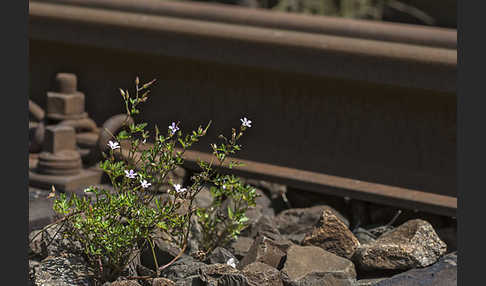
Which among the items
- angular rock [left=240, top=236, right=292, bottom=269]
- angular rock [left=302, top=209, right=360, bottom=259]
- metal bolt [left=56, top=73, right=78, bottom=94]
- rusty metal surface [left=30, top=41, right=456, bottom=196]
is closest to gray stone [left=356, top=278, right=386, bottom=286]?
angular rock [left=302, top=209, right=360, bottom=259]

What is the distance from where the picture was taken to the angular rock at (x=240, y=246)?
4.09 m

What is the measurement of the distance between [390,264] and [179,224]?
0.95 m

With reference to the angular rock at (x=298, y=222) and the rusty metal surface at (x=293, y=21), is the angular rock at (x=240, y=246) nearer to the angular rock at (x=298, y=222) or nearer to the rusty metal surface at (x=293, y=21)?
the angular rock at (x=298, y=222)

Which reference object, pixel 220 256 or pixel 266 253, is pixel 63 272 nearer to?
pixel 220 256

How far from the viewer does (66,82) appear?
517cm

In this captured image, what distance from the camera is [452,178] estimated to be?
4.55 metres

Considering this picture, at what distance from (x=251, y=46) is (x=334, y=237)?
1354mm

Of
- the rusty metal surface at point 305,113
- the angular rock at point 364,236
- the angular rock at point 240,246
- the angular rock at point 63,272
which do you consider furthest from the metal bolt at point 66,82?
the angular rock at point 364,236

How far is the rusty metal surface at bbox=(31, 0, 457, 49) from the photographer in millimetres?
4875

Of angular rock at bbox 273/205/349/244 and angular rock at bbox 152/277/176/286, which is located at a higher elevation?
angular rock at bbox 273/205/349/244

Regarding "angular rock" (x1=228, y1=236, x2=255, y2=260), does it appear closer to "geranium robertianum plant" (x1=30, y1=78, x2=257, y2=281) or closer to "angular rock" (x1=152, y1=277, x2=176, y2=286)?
"geranium robertianum plant" (x1=30, y1=78, x2=257, y2=281)

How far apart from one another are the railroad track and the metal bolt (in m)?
0.26

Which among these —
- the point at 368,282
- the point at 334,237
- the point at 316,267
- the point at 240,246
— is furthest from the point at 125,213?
the point at 368,282

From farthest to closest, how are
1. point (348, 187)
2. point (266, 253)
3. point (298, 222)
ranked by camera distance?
point (348, 187)
point (298, 222)
point (266, 253)
